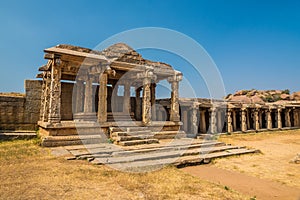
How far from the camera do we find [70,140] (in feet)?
32.0

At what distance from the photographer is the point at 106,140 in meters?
10.7

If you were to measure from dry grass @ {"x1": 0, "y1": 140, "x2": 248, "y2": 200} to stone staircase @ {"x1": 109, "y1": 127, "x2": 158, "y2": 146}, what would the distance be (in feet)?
11.3

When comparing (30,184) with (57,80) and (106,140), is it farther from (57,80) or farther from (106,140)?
(57,80)

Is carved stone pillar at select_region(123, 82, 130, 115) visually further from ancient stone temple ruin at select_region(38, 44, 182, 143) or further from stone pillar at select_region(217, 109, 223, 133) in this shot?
stone pillar at select_region(217, 109, 223, 133)

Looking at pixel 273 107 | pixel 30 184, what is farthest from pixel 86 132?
pixel 273 107

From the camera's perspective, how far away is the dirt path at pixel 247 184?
496cm

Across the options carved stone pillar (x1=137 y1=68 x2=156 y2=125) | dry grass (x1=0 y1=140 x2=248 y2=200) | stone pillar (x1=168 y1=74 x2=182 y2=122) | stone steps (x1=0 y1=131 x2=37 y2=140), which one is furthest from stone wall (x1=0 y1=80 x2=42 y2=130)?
stone pillar (x1=168 y1=74 x2=182 y2=122)

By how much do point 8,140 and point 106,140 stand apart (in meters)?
5.33

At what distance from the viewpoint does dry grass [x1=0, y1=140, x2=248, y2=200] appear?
4301mm

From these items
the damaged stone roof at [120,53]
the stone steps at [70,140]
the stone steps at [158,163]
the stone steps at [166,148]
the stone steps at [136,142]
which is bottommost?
the stone steps at [158,163]

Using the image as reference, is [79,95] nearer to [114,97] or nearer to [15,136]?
[114,97]

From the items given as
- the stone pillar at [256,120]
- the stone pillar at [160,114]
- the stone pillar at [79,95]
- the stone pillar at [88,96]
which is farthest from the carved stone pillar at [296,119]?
the stone pillar at [79,95]

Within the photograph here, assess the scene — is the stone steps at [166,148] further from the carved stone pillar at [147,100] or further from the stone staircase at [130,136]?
the carved stone pillar at [147,100]

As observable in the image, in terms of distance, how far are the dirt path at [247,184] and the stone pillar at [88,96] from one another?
10.6m
